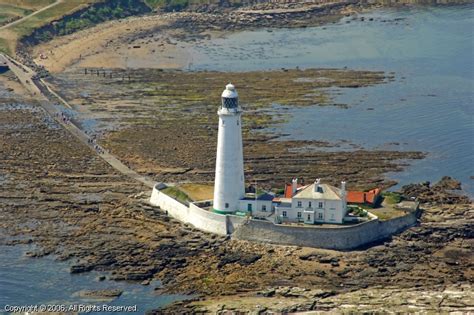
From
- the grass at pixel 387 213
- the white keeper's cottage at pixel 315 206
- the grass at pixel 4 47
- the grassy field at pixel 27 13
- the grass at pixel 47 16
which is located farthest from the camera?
the grass at pixel 47 16

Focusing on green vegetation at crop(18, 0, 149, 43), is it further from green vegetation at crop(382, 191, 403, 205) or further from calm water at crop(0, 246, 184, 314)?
calm water at crop(0, 246, 184, 314)

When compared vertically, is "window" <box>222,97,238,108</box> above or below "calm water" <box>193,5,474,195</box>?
above

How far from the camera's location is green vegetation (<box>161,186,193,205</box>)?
5342cm

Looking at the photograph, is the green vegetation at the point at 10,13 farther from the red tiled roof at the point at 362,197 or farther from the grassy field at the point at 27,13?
the red tiled roof at the point at 362,197

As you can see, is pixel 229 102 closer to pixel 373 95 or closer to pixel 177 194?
pixel 177 194

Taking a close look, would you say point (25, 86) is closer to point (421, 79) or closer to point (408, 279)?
point (421, 79)

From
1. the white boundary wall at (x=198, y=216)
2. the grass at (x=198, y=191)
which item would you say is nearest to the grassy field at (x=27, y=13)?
the grass at (x=198, y=191)

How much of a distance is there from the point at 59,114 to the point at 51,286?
31133 millimetres

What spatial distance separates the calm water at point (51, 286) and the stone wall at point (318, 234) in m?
5.64

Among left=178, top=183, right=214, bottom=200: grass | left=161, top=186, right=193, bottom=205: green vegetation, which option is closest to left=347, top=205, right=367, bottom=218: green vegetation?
left=178, top=183, right=214, bottom=200: grass

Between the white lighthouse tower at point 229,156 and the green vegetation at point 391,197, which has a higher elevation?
the white lighthouse tower at point 229,156

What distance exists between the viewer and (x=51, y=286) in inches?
1796

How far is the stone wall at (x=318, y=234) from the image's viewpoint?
4819 cm

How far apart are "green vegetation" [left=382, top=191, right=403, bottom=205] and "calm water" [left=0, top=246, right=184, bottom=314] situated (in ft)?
41.3
